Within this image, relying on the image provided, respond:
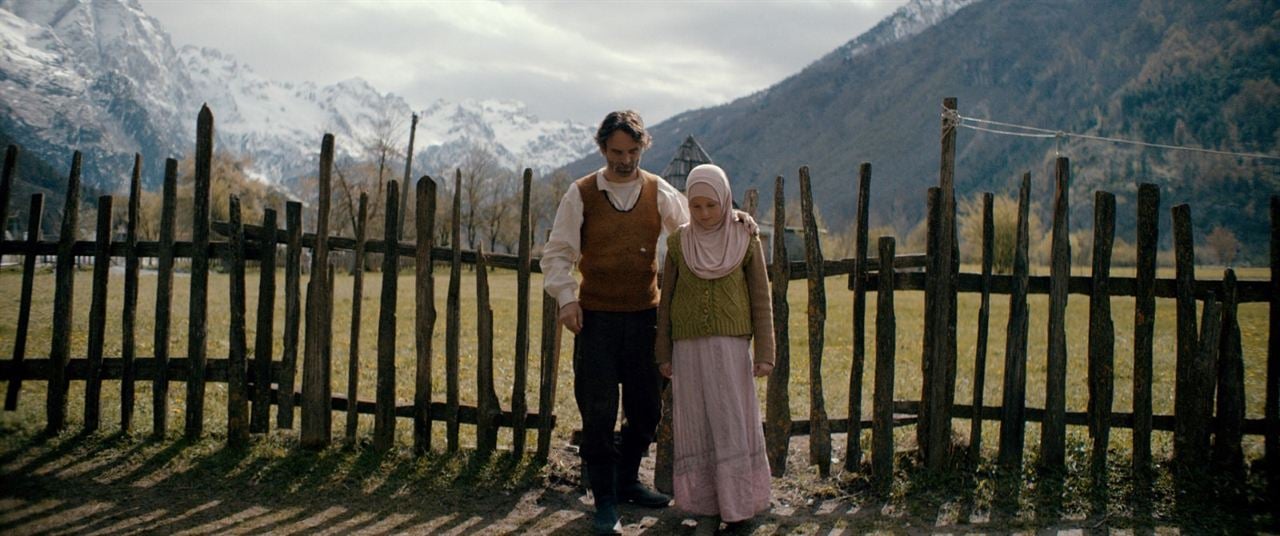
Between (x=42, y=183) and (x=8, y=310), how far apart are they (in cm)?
101

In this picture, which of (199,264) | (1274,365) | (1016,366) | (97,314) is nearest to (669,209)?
(1016,366)

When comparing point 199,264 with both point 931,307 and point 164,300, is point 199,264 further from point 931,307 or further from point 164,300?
point 931,307

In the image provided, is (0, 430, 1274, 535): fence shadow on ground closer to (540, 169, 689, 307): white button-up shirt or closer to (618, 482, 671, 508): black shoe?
(618, 482, 671, 508): black shoe

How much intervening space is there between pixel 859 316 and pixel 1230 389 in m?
2.29

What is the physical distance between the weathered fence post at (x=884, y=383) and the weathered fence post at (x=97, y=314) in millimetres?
5407

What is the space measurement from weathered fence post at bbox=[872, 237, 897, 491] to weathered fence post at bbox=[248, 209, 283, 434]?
4.10 m

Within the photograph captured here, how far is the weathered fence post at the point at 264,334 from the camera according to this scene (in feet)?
A: 17.6

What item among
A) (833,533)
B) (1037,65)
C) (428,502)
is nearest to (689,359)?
(833,533)

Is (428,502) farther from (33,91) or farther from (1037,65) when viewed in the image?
(1037,65)

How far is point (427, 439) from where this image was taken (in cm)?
536

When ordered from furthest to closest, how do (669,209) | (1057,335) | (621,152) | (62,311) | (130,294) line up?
1. (62,311)
2. (130,294)
3. (1057,335)
4. (669,209)
5. (621,152)

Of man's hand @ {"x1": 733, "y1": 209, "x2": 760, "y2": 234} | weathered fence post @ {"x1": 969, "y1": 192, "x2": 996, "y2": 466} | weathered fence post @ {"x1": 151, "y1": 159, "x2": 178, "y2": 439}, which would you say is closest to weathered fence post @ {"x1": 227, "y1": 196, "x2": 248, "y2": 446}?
weathered fence post @ {"x1": 151, "y1": 159, "x2": 178, "y2": 439}

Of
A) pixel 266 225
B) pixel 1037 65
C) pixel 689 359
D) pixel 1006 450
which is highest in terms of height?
pixel 1037 65

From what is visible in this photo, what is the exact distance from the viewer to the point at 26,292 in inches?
225
